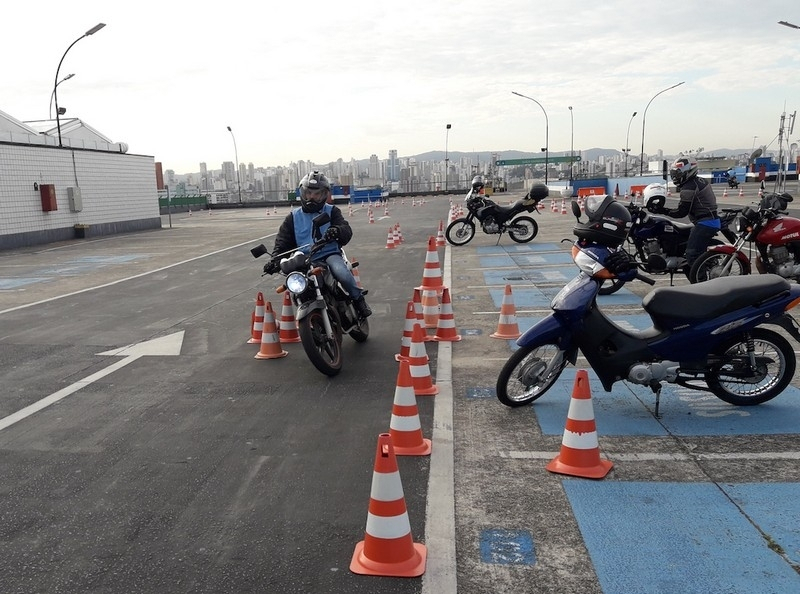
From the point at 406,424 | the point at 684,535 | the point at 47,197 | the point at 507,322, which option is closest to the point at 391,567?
the point at 406,424

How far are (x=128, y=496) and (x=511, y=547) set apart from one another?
95.1 inches

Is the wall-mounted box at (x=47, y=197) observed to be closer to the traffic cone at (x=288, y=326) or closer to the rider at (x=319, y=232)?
the traffic cone at (x=288, y=326)

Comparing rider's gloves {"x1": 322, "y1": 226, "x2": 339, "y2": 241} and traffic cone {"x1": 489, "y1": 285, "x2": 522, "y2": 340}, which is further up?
rider's gloves {"x1": 322, "y1": 226, "x2": 339, "y2": 241}

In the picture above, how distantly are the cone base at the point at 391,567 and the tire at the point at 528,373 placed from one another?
229 centimetres

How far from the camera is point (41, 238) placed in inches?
983

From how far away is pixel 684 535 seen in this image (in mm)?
3543

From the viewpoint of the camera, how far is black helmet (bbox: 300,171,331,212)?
7305 mm

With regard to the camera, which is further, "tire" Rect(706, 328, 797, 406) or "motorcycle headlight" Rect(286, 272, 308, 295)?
"motorcycle headlight" Rect(286, 272, 308, 295)

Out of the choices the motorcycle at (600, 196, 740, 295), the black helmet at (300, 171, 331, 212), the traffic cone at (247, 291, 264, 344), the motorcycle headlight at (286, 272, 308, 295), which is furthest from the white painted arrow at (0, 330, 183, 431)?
the motorcycle at (600, 196, 740, 295)

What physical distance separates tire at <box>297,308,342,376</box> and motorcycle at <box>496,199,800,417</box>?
73.8 inches

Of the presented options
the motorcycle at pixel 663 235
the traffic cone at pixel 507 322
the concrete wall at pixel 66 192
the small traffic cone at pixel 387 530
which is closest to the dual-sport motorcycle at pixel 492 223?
the motorcycle at pixel 663 235

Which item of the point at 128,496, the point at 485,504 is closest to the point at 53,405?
the point at 128,496

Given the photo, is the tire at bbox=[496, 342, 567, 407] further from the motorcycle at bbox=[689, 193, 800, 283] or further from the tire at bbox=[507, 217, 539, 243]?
the tire at bbox=[507, 217, 539, 243]

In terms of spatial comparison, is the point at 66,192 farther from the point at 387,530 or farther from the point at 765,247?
the point at 387,530
